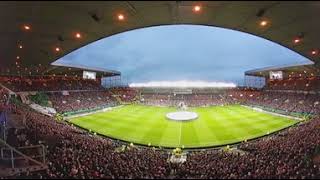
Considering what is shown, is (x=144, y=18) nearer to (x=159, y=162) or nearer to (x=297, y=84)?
(x=159, y=162)

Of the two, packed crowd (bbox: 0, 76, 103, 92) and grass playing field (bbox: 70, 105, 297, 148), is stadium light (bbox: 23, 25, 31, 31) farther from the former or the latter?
packed crowd (bbox: 0, 76, 103, 92)

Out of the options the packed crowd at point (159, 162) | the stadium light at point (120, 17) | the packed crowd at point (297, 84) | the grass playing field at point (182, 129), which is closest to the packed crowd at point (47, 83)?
the grass playing field at point (182, 129)

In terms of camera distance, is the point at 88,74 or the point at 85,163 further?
the point at 88,74

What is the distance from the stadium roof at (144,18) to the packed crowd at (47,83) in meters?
30.2

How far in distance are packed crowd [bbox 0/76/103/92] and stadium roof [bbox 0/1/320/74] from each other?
30.2 m

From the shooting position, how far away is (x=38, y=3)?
42.8 ft

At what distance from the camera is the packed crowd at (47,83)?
161ft

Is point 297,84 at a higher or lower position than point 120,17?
lower

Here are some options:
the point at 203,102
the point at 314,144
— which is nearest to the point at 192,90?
the point at 203,102

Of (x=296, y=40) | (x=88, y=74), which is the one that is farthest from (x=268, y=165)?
(x=88, y=74)

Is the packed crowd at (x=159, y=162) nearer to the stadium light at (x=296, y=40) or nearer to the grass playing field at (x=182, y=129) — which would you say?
the stadium light at (x=296, y=40)

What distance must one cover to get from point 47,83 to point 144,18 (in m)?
50.3

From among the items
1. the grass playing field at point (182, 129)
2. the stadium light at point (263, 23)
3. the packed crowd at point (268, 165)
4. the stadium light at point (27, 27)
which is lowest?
the grass playing field at point (182, 129)

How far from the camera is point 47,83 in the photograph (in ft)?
201
